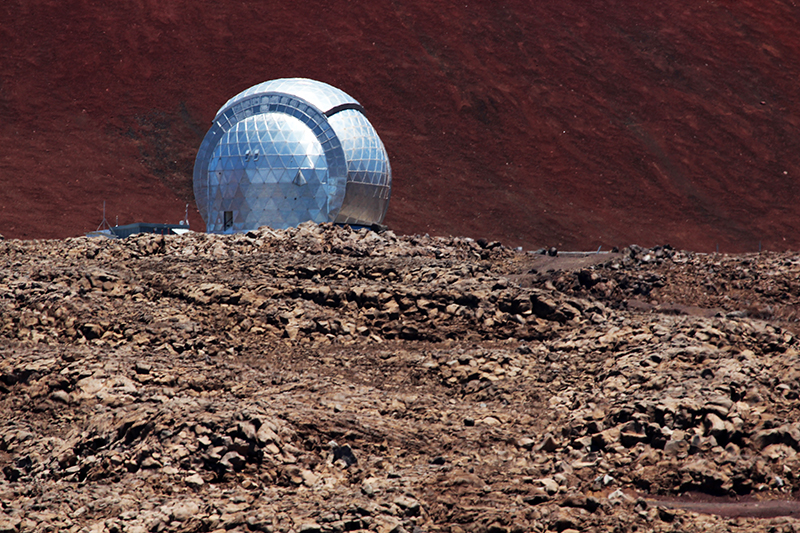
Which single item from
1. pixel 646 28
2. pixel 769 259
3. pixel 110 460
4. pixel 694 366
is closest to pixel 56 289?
pixel 110 460

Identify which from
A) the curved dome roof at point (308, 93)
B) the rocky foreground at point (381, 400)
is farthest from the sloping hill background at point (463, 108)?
the rocky foreground at point (381, 400)

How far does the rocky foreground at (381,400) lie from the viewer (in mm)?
7805

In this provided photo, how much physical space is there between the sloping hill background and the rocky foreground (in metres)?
27.8

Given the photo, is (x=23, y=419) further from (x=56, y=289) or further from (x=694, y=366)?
Answer: (x=694, y=366)

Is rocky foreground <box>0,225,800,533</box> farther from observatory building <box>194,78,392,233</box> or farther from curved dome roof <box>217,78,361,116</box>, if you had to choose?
curved dome roof <box>217,78,361,116</box>

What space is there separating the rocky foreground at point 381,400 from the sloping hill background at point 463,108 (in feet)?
91.3

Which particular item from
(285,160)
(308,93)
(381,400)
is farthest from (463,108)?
(381,400)

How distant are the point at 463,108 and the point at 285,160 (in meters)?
31.2

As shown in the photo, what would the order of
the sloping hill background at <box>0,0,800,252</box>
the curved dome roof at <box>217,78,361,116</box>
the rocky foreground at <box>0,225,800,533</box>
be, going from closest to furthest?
the rocky foreground at <box>0,225,800,533</box> < the curved dome roof at <box>217,78,361,116</box> < the sloping hill background at <box>0,0,800,252</box>

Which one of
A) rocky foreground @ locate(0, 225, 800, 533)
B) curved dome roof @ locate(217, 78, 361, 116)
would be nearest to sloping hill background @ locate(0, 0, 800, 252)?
curved dome roof @ locate(217, 78, 361, 116)

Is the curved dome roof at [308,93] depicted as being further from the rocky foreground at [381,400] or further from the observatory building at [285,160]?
the rocky foreground at [381,400]

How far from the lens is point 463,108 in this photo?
5241 centimetres

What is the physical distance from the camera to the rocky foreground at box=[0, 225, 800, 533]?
307 inches

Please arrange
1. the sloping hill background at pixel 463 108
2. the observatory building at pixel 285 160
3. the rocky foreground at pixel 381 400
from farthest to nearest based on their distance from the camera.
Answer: the sloping hill background at pixel 463 108, the observatory building at pixel 285 160, the rocky foreground at pixel 381 400
